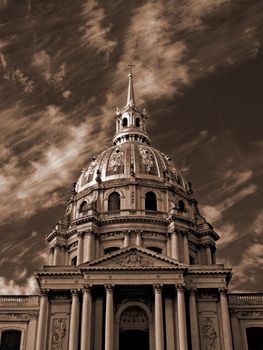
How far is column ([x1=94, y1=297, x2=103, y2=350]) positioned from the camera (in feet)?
156

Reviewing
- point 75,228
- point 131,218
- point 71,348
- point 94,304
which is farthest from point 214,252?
point 71,348

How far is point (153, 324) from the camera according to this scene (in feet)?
162

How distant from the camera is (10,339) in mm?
50531

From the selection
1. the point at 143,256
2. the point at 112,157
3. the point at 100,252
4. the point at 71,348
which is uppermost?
the point at 112,157

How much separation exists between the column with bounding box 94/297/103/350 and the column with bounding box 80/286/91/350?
5.02 feet

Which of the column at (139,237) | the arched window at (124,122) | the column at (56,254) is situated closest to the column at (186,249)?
the column at (139,237)

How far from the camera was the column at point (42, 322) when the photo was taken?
46.8 m

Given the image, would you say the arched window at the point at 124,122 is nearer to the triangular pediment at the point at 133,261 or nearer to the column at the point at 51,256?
the column at the point at 51,256

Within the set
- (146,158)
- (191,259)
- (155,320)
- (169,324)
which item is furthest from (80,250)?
(169,324)

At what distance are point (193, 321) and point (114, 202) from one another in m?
21.9

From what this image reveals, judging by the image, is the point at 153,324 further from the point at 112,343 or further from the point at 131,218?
the point at 131,218

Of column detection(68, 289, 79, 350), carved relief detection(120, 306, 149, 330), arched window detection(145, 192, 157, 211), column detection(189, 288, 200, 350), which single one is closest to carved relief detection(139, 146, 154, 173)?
arched window detection(145, 192, 157, 211)

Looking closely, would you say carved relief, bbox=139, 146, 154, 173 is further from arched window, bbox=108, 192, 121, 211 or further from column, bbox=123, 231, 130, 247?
column, bbox=123, 231, 130, 247

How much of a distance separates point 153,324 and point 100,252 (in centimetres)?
1402
